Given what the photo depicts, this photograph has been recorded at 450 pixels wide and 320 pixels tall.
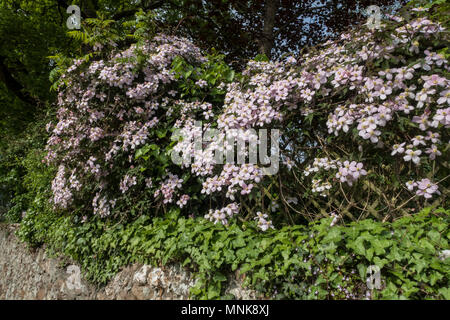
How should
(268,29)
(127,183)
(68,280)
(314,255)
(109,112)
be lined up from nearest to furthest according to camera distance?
(314,255)
(127,183)
(109,112)
(68,280)
(268,29)

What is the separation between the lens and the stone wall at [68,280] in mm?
2709

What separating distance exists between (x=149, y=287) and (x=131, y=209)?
92 centimetres

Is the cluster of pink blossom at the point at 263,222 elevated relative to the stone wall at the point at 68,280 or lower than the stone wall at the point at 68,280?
elevated

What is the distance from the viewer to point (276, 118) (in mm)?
2768

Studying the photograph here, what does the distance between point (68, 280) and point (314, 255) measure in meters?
3.25

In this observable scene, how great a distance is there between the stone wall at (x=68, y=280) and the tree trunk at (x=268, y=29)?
5.73 m

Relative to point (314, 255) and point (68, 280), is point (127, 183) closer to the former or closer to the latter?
point (68, 280)

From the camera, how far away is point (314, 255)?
2.17 metres

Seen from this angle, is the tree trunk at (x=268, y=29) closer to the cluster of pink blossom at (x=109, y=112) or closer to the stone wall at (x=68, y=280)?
the cluster of pink blossom at (x=109, y=112)

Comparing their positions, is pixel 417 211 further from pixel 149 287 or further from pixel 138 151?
pixel 138 151

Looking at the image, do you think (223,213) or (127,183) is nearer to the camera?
(223,213)

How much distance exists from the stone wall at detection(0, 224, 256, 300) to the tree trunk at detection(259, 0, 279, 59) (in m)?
5.73
